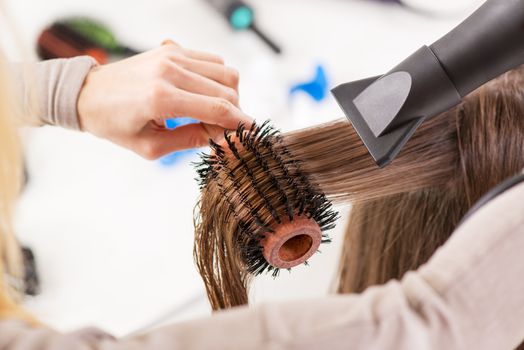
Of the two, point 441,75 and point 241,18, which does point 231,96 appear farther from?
point 241,18

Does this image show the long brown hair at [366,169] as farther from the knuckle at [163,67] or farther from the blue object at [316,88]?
the blue object at [316,88]

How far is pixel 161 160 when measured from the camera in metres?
1.08

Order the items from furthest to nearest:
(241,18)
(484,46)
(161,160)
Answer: (241,18) < (161,160) < (484,46)

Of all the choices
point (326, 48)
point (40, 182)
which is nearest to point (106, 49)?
point (40, 182)

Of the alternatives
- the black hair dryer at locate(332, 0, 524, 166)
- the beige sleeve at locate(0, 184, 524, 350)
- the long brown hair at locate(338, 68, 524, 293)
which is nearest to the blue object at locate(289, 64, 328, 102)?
the long brown hair at locate(338, 68, 524, 293)

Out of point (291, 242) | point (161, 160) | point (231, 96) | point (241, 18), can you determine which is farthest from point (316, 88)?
point (291, 242)

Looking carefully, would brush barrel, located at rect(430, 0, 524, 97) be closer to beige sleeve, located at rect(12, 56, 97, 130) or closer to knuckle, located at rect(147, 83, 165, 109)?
knuckle, located at rect(147, 83, 165, 109)

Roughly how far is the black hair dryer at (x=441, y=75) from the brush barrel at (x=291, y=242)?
0.10m

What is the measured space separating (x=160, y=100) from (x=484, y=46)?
358 mm

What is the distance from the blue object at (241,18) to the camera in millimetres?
1189

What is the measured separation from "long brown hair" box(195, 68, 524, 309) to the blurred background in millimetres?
185

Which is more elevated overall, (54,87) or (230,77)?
(54,87)

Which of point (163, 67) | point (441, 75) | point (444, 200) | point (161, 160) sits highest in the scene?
point (163, 67)

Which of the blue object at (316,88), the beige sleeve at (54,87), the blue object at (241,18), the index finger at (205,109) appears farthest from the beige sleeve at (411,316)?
the blue object at (241,18)
